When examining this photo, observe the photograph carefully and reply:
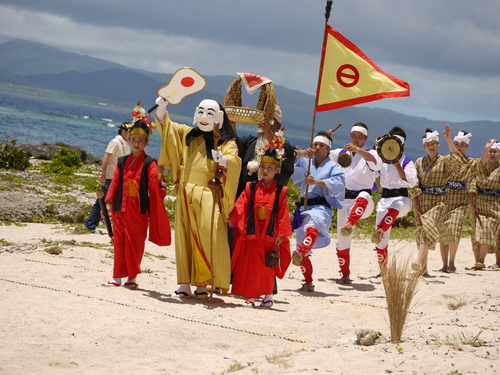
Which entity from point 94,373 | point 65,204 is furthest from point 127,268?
point 65,204

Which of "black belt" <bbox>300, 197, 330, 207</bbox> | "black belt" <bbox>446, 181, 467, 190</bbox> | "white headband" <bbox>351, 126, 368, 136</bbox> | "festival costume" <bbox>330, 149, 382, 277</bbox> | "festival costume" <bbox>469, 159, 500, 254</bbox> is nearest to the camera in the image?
"black belt" <bbox>300, 197, 330, 207</bbox>

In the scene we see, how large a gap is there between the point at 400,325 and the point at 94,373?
243cm

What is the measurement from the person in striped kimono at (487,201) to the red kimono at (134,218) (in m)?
5.32

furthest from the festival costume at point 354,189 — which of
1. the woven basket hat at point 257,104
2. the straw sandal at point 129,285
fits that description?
the straw sandal at point 129,285

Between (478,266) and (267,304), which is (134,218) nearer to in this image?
(267,304)

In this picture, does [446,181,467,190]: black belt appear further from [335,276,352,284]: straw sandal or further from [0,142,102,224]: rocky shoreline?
[0,142,102,224]: rocky shoreline

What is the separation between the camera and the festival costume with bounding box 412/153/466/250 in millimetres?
9688

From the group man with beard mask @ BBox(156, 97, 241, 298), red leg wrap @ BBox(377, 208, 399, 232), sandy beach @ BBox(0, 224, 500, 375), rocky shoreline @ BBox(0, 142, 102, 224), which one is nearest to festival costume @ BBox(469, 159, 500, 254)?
sandy beach @ BBox(0, 224, 500, 375)

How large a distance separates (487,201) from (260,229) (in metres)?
4.79

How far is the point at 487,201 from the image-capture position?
33.6 feet

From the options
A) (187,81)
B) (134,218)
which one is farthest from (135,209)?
(187,81)

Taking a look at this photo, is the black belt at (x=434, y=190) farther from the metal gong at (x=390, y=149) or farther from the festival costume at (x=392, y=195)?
the metal gong at (x=390, y=149)

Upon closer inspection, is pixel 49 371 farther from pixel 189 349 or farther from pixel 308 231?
pixel 308 231

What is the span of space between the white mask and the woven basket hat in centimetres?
48
